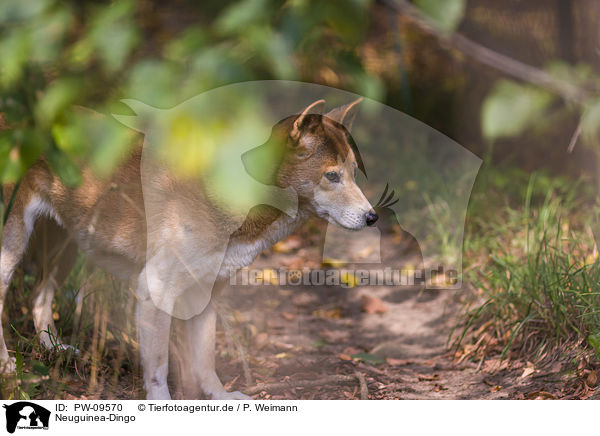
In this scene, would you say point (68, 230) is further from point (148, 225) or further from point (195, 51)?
point (195, 51)

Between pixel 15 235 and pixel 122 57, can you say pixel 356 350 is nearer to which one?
pixel 15 235

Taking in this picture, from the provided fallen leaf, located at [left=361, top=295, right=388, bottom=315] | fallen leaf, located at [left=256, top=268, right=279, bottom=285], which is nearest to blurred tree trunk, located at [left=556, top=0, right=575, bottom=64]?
fallen leaf, located at [left=361, top=295, right=388, bottom=315]

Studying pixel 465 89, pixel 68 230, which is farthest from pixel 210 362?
pixel 465 89

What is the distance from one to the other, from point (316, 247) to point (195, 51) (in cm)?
365

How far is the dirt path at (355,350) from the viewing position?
2941 millimetres

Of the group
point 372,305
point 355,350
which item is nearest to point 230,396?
point 355,350

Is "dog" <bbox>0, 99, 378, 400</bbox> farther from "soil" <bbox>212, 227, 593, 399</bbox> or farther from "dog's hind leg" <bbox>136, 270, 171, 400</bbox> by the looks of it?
"soil" <bbox>212, 227, 593, 399</bbox>

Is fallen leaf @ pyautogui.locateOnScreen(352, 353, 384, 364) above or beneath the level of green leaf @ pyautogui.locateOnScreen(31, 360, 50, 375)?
above

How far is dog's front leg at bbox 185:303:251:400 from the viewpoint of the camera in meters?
2.92
